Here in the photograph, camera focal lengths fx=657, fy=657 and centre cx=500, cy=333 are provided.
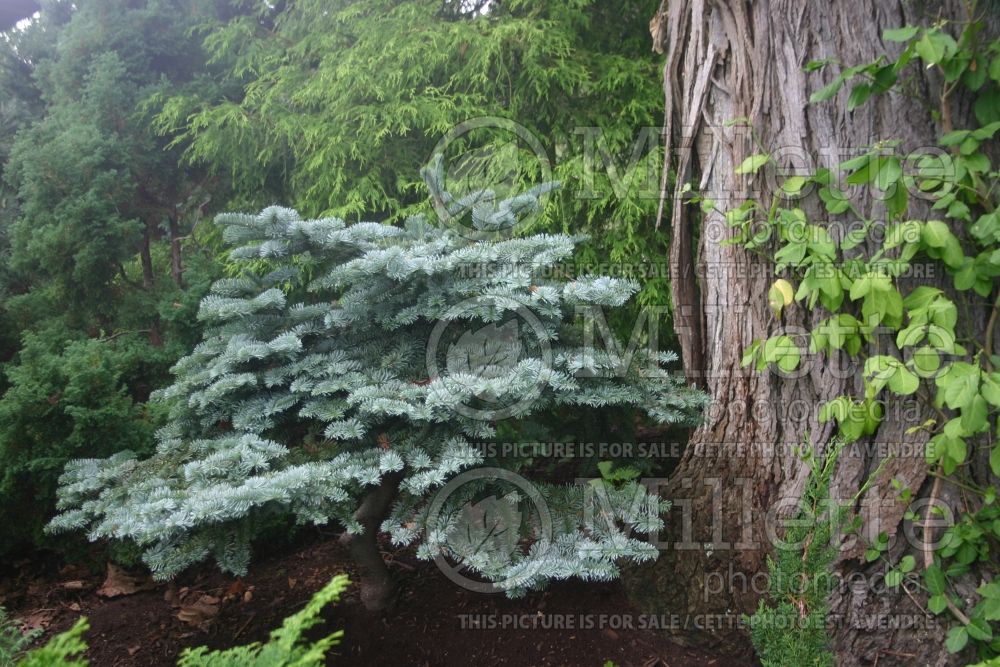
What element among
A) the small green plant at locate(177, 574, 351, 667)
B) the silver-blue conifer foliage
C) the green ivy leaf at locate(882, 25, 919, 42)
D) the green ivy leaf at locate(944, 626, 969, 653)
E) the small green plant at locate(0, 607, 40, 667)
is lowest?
the green ivy leaf at locate(944, 626, 969, 653)

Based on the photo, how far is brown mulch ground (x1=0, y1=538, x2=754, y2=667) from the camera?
210 cm

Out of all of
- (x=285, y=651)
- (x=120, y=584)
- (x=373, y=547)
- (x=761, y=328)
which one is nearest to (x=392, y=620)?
(x=373, y=547)

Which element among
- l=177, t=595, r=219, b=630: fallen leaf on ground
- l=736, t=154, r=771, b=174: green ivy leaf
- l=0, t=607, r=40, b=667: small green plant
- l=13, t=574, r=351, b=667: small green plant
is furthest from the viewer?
l=177, t=595, r=219, b=630: fallen leaf on ground

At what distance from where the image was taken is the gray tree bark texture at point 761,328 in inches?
78.7

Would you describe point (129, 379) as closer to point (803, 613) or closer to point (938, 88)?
point (803, 613)

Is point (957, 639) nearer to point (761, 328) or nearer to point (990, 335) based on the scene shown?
point (990, 335)

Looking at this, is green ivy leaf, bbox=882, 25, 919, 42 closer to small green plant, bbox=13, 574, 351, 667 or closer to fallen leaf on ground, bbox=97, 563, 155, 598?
small green plant, bbox=13, 574, 351, 667

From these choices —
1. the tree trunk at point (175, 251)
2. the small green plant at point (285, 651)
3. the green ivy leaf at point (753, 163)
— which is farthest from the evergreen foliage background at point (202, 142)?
the small green plant at point (285, 651)

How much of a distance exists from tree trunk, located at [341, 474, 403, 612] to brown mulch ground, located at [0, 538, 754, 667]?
5cm

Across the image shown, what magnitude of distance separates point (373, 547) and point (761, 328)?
1.52 meters

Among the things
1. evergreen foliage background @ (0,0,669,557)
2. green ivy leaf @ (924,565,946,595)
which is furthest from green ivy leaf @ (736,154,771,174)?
green ivy leaf @ (924,565,946,595)

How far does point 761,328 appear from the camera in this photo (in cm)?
222

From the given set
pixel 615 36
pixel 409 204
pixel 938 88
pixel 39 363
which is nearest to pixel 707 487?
pixel 938 88

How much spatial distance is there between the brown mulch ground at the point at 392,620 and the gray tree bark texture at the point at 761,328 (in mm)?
187
